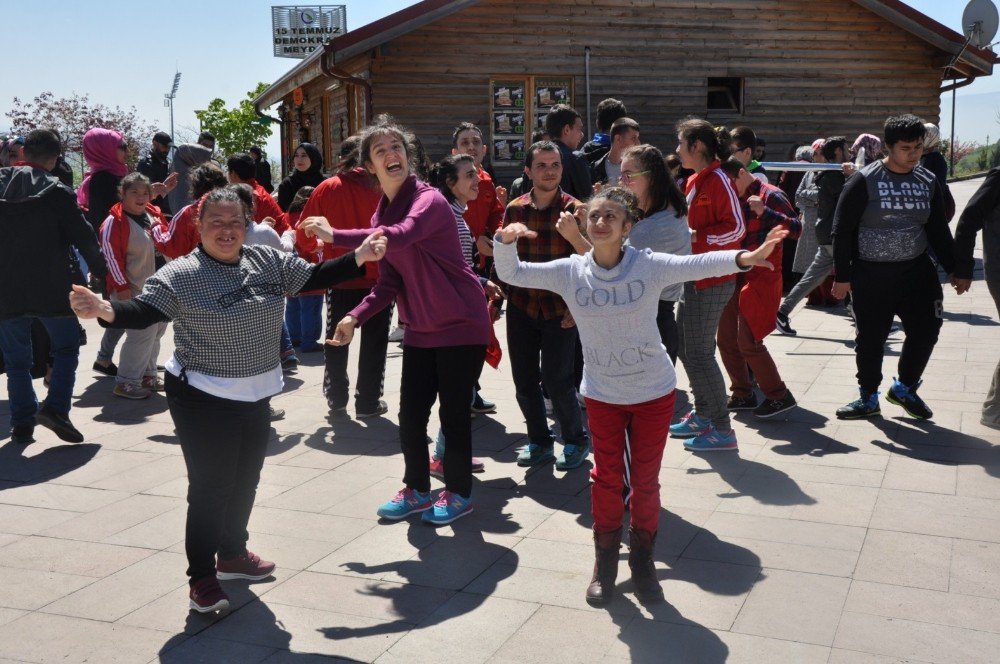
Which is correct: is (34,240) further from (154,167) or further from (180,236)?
(154,167)

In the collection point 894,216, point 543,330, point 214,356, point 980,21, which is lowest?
point 543,330

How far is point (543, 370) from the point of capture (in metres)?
5.89

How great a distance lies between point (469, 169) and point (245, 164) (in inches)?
109

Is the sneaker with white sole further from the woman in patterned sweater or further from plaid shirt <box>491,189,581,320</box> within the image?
the woman in patterned sweater

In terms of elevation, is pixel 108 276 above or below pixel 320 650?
above

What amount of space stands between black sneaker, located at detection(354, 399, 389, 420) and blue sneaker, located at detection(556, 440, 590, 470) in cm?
177

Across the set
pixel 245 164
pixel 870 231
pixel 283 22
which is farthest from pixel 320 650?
pixel 283 22

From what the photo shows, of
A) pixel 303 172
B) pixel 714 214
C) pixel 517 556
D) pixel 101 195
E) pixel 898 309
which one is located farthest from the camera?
pixel 303 172

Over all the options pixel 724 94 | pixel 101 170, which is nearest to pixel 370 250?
pixel 101 170

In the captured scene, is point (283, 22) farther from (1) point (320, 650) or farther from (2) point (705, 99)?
(1) point (320, 650)

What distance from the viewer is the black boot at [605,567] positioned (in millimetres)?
4102

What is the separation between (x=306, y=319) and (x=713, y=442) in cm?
494

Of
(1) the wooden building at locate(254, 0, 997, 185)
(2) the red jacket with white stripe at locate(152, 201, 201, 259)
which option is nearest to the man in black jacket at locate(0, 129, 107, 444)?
(2) the red jacket with white stripe at locate(152, 201, 201, 259)

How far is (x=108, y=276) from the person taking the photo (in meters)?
7.72
